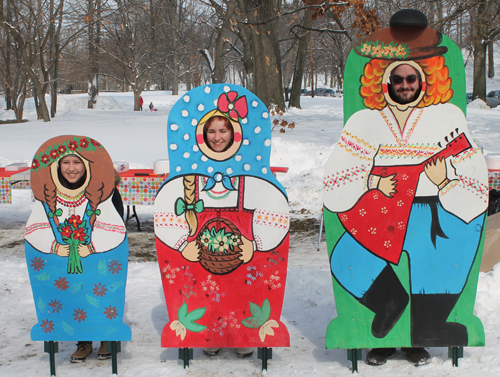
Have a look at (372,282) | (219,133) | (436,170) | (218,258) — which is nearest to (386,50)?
(436,170)

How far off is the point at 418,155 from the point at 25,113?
29.4m

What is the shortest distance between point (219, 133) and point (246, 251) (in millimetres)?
754

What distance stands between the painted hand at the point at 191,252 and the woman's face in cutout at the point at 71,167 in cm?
80

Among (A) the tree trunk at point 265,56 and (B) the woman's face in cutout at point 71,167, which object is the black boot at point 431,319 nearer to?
(B) the woman's face in cutout at point 71,167

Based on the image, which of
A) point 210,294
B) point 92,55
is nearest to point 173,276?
point 210,294

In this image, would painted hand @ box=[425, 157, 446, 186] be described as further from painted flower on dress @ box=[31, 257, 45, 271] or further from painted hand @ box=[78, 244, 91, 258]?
painted flower on dress @ box=[31, 257, 45, 271]

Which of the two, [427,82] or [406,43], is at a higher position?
[406,43]

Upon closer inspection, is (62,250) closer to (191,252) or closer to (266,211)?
(191,252)

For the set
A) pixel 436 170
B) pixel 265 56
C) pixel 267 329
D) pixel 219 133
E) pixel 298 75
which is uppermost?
pixel 298 75

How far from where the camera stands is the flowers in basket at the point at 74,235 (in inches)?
119

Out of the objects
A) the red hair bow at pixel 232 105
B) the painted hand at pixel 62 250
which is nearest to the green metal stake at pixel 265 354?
the painted hand at pixel 62 250

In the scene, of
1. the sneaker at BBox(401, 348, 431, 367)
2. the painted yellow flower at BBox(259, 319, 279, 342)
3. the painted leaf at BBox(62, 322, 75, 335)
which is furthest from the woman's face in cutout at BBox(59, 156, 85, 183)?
the sneaker at BBox(401, 348, 431, 367)

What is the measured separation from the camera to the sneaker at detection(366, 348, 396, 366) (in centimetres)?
308

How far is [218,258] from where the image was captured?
10.1 ft
